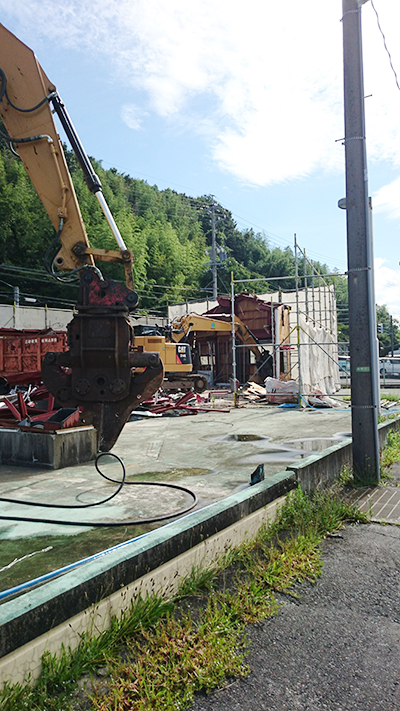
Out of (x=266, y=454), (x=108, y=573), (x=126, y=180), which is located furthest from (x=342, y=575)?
(x=126, y=180)

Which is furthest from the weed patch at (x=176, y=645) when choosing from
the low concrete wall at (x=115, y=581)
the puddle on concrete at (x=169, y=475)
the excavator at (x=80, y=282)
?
the excavator at (x=80, y=282)

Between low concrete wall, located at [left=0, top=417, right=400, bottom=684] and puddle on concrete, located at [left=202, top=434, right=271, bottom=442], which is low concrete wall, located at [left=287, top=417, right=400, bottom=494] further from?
puddle on concrete, located at [left=202, top=434, right=271, bottom=442]

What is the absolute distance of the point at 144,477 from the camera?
18.4ft

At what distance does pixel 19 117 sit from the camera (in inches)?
274

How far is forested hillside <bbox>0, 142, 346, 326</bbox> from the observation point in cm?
4428

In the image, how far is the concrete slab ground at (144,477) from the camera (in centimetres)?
341

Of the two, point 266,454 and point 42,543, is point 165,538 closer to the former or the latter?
point 42,543

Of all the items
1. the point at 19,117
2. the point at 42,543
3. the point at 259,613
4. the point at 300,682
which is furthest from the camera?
the point at 19,117

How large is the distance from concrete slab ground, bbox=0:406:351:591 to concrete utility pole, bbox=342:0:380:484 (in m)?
0.96

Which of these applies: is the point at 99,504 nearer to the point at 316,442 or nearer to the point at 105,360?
the point at 105,360

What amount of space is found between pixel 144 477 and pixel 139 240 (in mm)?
50319

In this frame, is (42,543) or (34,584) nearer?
(34,584)

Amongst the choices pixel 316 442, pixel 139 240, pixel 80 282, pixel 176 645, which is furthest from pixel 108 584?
pixel 139 240

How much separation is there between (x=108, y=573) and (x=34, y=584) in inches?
19.2
